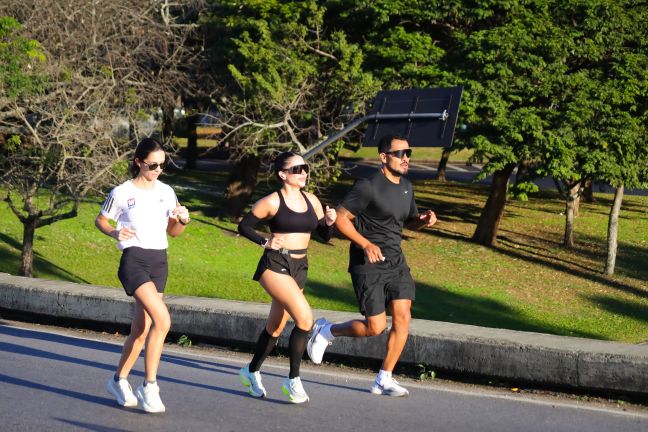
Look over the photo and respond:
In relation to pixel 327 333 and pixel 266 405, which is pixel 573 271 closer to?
pixel 327 333

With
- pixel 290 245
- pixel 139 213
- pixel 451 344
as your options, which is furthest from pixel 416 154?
pixel 139 213

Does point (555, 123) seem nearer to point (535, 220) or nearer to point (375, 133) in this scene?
point (535, 220)

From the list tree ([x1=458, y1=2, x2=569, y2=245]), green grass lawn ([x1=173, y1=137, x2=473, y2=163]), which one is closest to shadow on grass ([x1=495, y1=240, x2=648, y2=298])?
tree ([x1=458, y1=2, x2=569, y2=245])

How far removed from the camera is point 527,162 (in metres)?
30.4

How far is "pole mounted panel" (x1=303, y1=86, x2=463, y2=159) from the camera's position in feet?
43.6

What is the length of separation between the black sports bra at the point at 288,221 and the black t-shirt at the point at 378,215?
47 centimetres

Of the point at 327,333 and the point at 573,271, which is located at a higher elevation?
the point at 327,333

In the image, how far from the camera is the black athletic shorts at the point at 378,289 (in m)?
8.46

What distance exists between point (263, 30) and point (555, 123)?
8.46 metres

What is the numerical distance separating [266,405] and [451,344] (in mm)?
1926

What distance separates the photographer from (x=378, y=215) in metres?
8.55

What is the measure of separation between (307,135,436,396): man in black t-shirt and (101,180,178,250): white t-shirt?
144 centimetres

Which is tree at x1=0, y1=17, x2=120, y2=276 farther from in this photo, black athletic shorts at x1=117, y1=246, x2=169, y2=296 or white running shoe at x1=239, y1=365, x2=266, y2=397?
black athletic shorts at x1=117, y1=246, x2=169, y2=296

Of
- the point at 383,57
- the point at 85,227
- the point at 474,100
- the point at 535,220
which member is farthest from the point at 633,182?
the point at 85,227
